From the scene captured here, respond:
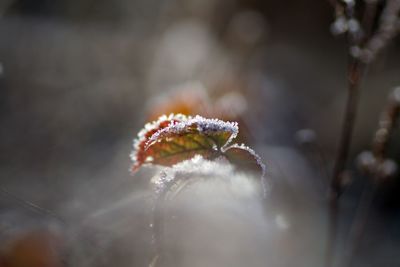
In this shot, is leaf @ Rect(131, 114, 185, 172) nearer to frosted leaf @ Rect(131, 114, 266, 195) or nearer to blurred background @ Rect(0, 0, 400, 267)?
frosted leaf @ Rect(131, 114, 266, 195)

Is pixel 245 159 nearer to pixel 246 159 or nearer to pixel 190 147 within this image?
pixel 246 159

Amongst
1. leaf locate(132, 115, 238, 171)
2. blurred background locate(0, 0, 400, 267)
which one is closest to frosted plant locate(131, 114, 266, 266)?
leaf locate(132, 115, 238, 171)

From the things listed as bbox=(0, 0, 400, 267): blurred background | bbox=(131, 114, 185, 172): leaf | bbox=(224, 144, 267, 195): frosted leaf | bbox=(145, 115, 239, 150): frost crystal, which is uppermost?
bbox=(0, 0, 400, 267): blurred background

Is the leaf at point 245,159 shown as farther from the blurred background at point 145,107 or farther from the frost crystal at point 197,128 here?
the blurred background at point 145,107

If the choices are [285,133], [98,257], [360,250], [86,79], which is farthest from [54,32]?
[98,257]

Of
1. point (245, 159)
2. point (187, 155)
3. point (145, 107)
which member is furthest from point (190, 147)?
point (145, 107)

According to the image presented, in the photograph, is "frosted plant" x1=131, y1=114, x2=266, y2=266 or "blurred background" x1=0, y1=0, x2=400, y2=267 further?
"blurred background" x1=0, y1=0, x2=400, y2=267
